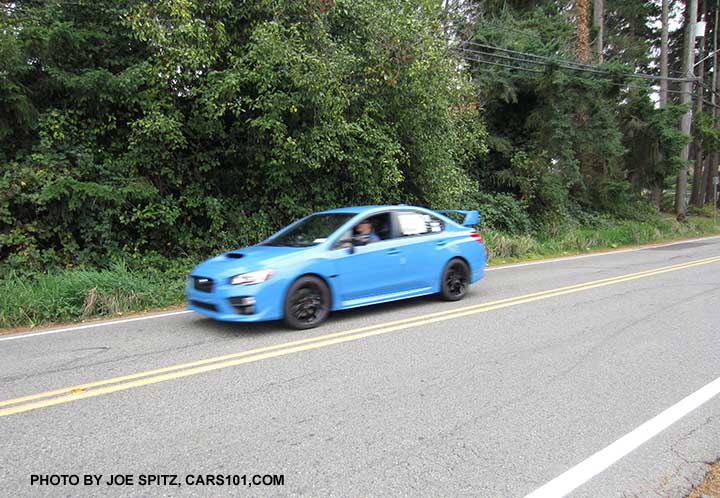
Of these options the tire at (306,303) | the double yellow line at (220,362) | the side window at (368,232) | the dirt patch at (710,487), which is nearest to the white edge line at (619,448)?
the dirt patch at (710,487)

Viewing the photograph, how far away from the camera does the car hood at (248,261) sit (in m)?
6.09

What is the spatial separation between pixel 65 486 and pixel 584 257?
15539 mm

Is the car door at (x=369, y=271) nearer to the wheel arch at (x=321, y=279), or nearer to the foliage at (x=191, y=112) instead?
the wheel arch at (x=321, y=279)

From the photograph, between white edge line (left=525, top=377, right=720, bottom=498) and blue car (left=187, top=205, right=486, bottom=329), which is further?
blue car (left=187, top=205, right=486, bottom=329)

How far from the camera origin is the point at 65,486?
2887 millimetres

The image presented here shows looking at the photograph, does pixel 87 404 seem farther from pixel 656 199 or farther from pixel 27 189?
pixel 656 199

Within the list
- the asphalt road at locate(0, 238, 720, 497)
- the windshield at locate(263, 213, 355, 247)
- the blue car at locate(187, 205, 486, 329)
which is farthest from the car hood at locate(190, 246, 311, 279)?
the asphalt road at locate(0, 238, 720, 497)

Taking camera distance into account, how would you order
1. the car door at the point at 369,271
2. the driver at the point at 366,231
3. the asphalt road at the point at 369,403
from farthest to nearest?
the driver at the point at 366,231 < the car door at the point at 369,271 < the asphalt road at the point at 369,403

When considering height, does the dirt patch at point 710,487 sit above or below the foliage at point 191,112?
below

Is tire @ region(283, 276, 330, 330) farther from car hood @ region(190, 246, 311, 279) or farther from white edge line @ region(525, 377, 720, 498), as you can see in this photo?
white edge line @ region(525, 377, 720, 498)

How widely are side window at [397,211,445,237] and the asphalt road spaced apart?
136cm

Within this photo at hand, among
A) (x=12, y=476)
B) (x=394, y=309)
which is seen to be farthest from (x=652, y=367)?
(x=12, y=476)

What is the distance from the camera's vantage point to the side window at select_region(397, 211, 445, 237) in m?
7.63

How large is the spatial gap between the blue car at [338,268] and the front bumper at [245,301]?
1 cm
